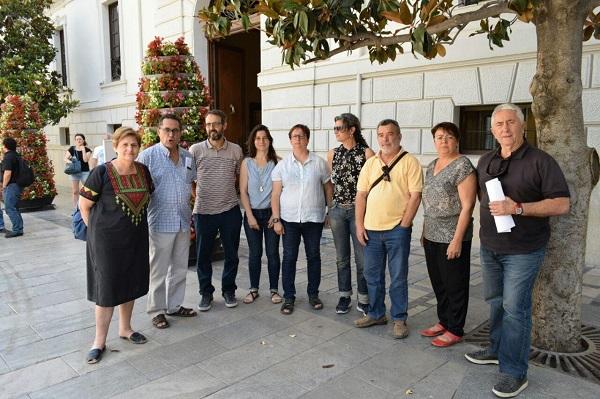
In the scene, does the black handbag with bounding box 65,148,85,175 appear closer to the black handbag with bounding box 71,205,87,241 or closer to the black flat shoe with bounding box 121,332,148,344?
the black handbag with bounding box 71,205,87,241

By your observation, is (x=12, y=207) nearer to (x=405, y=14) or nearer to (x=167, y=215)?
(x=167, y=215)

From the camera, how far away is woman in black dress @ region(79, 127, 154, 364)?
3762 mm

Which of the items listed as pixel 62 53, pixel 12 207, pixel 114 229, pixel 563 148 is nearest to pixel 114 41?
pixel 62 53

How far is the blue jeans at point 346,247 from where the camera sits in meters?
4.50

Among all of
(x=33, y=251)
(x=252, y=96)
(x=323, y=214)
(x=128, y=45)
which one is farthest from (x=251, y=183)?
(x=128, y=45)

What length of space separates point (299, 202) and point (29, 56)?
15.4 m

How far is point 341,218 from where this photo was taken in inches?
178

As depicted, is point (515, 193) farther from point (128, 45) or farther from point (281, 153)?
point (128, 45)

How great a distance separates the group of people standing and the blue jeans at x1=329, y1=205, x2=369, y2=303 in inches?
0.5

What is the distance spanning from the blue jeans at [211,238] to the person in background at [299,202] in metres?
0.44

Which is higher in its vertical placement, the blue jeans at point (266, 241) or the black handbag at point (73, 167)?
the black handbag at point (73, 167)

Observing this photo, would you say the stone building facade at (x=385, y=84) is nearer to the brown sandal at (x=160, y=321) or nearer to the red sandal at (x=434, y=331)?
the red sandal at (x=434, y=331)

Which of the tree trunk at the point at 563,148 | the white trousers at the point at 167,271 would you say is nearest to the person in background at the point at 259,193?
the white trousers at the point at 167,271

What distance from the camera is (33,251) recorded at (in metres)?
7.72
